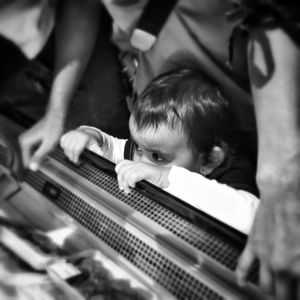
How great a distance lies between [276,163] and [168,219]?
0.28 meters

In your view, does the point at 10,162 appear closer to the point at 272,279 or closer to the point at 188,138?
the point at 188,138

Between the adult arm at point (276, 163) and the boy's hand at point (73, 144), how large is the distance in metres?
0.56

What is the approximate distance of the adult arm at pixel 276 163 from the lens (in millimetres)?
602

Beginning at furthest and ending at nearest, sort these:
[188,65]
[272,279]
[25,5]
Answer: [188,65] < [25,5] < [272,279]

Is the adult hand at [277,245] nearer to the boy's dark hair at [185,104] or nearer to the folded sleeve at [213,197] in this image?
the folded sleeve at [213,197]

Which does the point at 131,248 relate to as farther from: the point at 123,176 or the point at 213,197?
the point at 213,197

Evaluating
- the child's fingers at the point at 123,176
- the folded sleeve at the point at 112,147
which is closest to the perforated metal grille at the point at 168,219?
the child's fingers at the point at 123,176

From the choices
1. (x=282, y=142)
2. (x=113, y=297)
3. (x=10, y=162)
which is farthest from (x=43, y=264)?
(x=282, y=142)

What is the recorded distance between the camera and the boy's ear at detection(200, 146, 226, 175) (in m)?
1.29

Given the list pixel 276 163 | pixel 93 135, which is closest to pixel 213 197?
pixel 276 163

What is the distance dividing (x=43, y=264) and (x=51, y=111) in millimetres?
475

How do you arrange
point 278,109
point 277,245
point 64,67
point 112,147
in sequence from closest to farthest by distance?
point 277,245 < point 278,109 < point 64,67 < point 112,147

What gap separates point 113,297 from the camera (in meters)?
0.74

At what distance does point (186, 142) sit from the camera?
4.07 ft
